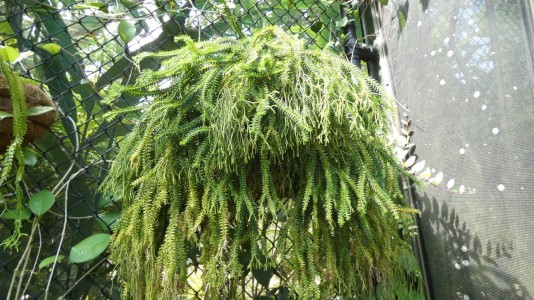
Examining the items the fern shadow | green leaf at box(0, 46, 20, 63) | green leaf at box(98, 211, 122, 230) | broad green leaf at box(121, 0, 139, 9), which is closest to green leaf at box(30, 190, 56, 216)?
green leaf at box(98, 211, 122, 230)

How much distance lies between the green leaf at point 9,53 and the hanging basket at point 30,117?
0.15ft

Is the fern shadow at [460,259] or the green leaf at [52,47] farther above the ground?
the green leaf at [52,47]

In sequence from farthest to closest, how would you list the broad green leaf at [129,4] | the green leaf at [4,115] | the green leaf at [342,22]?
the green leaf at [342,22], the broad green leaf at [129,4], the green leaf at [4,115]

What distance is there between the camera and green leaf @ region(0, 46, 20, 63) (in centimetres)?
102

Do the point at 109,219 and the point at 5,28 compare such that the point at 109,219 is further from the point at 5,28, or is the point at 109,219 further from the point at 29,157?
the point at 5,28

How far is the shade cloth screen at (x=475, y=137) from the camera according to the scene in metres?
1.06

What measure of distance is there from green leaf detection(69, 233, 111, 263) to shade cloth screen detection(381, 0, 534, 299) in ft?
2.82

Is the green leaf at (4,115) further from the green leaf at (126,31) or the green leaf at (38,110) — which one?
the green leaf at (126,31)

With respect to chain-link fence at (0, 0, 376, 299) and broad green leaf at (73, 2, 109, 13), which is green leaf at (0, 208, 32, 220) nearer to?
chain-link fence at (0, 0, 376, 299)

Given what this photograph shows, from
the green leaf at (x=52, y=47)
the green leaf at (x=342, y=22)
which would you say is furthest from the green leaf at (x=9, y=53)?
the green leaf at (x=342, y=22)

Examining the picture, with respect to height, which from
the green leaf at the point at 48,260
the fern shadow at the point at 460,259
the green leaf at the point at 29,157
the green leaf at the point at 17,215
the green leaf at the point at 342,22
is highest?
the green leaf at the point at 342,22

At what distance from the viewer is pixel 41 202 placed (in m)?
1.09

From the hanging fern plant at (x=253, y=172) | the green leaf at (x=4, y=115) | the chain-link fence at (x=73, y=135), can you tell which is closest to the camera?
the hanging fern plant at (x=253, y=172)

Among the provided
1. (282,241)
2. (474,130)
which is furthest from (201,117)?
(474,130)
